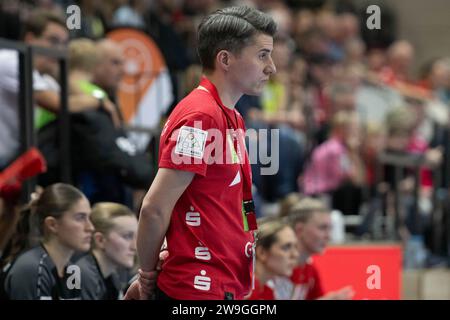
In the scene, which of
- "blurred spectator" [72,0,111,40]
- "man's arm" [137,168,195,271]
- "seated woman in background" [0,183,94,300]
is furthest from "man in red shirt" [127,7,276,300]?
"blurred spectator" [72,0,111,40]

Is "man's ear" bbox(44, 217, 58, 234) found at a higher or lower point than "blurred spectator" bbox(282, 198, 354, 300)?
higher

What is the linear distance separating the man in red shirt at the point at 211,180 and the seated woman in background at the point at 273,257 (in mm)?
1812

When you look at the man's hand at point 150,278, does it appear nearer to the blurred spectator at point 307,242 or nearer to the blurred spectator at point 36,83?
the blurred spectator at point 307,242

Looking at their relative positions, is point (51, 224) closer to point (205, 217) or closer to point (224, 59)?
point (205, 217)

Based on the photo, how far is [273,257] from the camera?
228 inches

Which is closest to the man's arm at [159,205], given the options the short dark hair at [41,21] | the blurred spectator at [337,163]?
the short dark hair at [41,21]

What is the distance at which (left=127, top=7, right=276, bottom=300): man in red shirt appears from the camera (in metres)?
3.68

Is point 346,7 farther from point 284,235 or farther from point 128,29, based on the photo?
point 284,235

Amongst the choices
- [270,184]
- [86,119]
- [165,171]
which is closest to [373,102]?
[270,184]

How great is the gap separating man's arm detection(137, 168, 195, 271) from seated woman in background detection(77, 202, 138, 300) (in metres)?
1.59

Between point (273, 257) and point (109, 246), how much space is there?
99 cm

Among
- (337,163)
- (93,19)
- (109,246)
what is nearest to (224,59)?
(109,246)

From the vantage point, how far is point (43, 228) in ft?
16.6

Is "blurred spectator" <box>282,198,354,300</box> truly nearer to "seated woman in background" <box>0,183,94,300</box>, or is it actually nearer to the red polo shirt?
the red polo shirt
